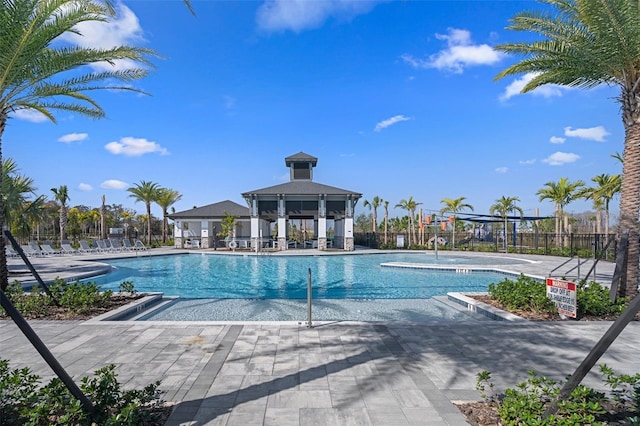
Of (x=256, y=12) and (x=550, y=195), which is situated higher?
(x=256, y=12)

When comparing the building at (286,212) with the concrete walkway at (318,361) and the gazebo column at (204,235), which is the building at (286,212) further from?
the concrete walkway at (318,361)

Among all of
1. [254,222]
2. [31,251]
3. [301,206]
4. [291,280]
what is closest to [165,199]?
[254,222]

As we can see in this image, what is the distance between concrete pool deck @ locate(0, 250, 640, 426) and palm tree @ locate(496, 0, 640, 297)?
2.62 m

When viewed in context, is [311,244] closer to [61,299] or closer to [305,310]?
[305,310]

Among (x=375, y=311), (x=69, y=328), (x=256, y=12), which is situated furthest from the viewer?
(x=256, y=12)

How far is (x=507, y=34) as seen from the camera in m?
9.77

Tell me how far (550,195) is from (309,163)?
20.0 m

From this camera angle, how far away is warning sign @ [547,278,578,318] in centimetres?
641

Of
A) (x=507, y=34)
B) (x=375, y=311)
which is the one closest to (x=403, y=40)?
(x=507, y=34)

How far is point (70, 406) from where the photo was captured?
2695mm

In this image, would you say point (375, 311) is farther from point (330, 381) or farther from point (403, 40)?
point (403, 40)

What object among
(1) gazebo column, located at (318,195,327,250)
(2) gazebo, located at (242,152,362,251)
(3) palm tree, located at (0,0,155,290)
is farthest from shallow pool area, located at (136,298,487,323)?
(1) gazebo column, located at (318,195,327,250)

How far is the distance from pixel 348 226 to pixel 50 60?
71.5 ft

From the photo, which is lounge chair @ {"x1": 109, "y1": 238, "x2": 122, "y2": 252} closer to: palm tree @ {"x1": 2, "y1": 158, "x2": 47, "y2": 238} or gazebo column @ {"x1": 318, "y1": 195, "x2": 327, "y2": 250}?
palm tree @ {"x1": 2, "y1": 158, "x2": 47, "y2": 238}
